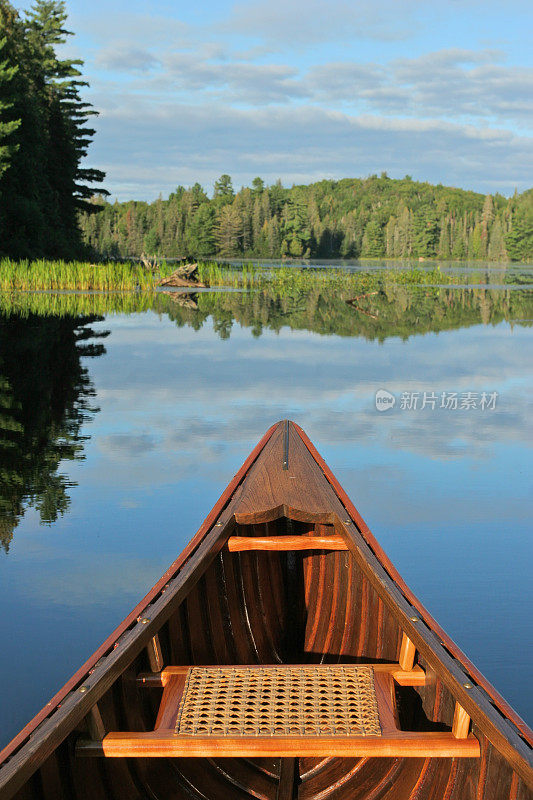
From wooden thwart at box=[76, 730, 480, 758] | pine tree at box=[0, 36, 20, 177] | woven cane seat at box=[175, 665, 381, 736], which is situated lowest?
woven cane seat at box=[175, 665, 381, 736]

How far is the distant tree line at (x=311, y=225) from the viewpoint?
10631 centimetres

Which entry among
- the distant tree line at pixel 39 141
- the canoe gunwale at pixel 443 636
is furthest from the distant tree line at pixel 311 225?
the canoe gunwale at pixel 443 636

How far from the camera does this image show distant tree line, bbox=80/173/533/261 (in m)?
106

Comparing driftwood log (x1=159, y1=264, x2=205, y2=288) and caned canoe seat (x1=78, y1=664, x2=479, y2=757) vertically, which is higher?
driftwood log (x1=159, y1=264, x2=205, y2=288)

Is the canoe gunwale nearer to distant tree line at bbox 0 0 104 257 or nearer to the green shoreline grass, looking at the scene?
the green shoreline grass

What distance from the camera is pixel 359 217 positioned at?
427 feet

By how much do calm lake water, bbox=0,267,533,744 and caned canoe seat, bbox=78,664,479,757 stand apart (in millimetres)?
817

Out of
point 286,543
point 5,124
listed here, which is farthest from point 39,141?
point 286,543

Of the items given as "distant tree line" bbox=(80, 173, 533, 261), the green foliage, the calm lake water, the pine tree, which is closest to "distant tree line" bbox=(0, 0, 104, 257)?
the pine tree

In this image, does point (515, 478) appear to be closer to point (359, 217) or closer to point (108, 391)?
point (108, 391)

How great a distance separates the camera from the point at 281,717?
277 cm

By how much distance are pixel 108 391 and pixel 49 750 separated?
31.4 ft

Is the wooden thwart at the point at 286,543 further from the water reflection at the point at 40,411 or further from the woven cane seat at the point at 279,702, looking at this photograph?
the water reflection at the point at 40,411

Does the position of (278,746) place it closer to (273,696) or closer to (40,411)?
(273,696)
